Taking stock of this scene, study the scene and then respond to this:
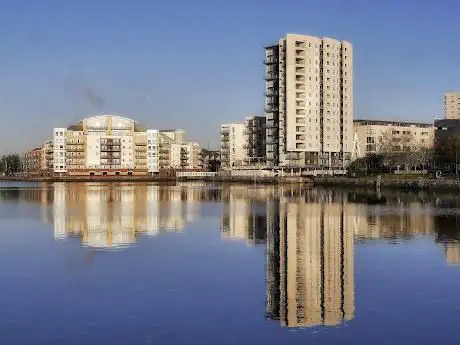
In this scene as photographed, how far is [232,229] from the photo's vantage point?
36.1m

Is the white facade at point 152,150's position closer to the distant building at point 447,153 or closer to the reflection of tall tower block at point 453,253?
the distant building at point 447,153

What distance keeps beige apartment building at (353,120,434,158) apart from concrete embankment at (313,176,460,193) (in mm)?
25347

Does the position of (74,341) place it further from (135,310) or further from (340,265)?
(340,265)

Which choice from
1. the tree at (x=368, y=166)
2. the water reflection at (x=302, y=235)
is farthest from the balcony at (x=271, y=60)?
the water reflection at (x=302, y=235)

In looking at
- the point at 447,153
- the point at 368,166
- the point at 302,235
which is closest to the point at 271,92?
the point at 368,166

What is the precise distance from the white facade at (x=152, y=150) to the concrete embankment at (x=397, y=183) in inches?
2558

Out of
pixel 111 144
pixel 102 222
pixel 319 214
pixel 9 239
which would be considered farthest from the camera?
pixel 111 144

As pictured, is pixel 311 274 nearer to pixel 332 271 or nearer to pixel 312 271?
pixel 312 271

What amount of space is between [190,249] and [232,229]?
894 cm

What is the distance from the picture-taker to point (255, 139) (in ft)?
487

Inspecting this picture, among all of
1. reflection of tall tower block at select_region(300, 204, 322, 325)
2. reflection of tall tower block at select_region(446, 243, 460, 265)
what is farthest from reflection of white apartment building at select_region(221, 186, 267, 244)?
reflection of tall tower block at select_region(446, 243, 460, 265)

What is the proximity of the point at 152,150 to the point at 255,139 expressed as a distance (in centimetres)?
3552

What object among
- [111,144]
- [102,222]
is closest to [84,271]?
[102,222]

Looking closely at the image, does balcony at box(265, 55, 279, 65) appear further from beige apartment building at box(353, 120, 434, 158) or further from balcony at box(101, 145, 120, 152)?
balcony at box(101, 145, 120, 152)
